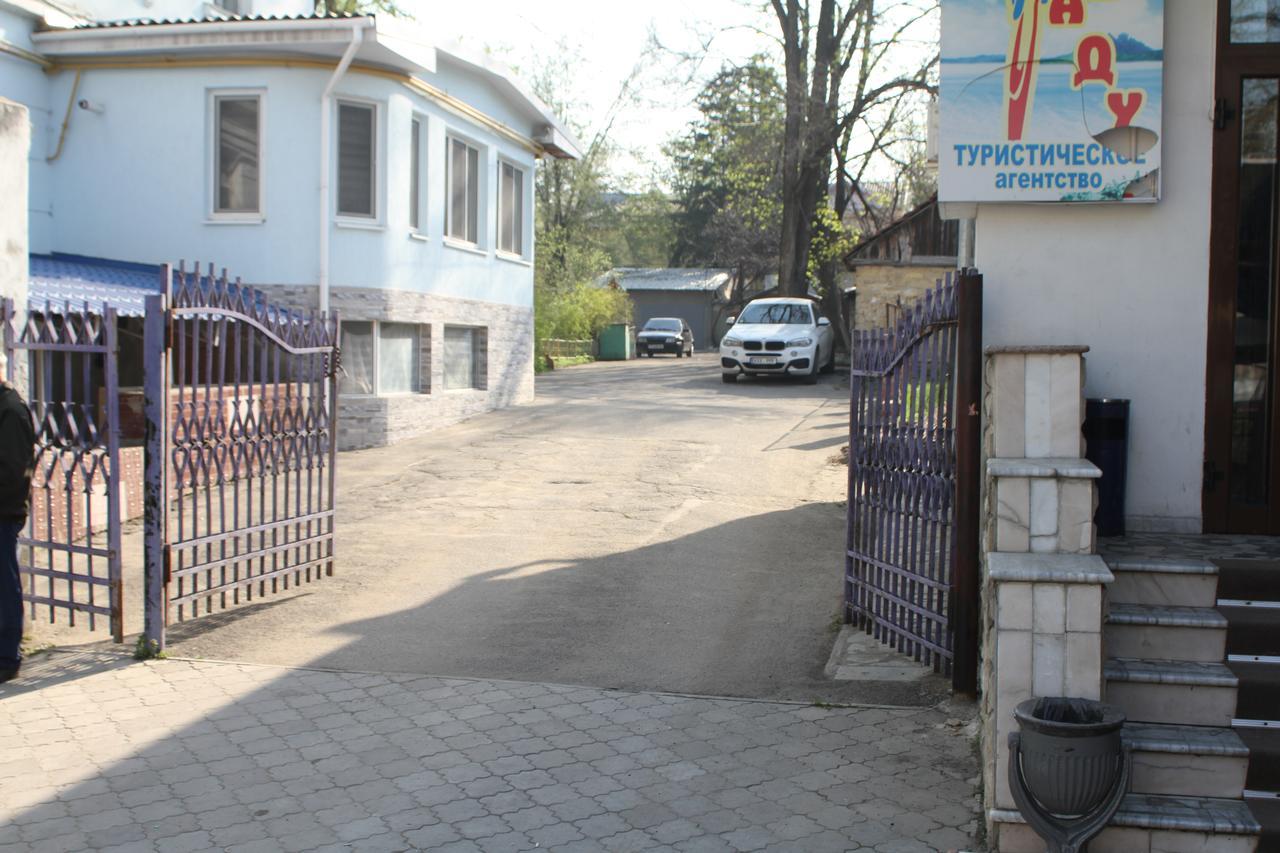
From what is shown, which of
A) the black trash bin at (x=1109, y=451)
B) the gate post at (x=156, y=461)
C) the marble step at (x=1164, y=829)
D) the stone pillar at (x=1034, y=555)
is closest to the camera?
the marble step at (x=1164, y=829)

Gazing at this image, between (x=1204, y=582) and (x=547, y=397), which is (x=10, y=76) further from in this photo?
(x=1204, y=582)

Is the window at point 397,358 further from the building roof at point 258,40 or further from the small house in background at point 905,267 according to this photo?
the small house in background at point 905,267

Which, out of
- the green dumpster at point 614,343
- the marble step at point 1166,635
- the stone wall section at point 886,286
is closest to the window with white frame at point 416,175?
the stone wall section at point 886,286

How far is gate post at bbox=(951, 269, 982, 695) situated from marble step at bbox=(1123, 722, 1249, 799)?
64.0 inches

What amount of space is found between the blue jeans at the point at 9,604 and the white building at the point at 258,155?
943cm

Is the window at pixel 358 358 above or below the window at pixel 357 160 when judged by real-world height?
below

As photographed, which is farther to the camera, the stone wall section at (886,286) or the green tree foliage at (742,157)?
the green tree foliage at (742,157)

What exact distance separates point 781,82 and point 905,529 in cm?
2864

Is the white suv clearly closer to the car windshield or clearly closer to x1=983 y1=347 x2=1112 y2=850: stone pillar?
the car windshield

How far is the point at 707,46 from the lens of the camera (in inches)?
1308

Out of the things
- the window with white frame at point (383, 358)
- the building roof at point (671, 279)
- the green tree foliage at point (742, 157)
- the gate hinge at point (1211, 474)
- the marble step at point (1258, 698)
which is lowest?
the marble step at point (1258, 698)

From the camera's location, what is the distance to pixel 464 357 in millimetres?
19766

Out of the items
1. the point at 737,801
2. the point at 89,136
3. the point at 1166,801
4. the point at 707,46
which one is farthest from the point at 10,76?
the point at 707,46

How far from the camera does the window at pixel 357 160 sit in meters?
16.3
